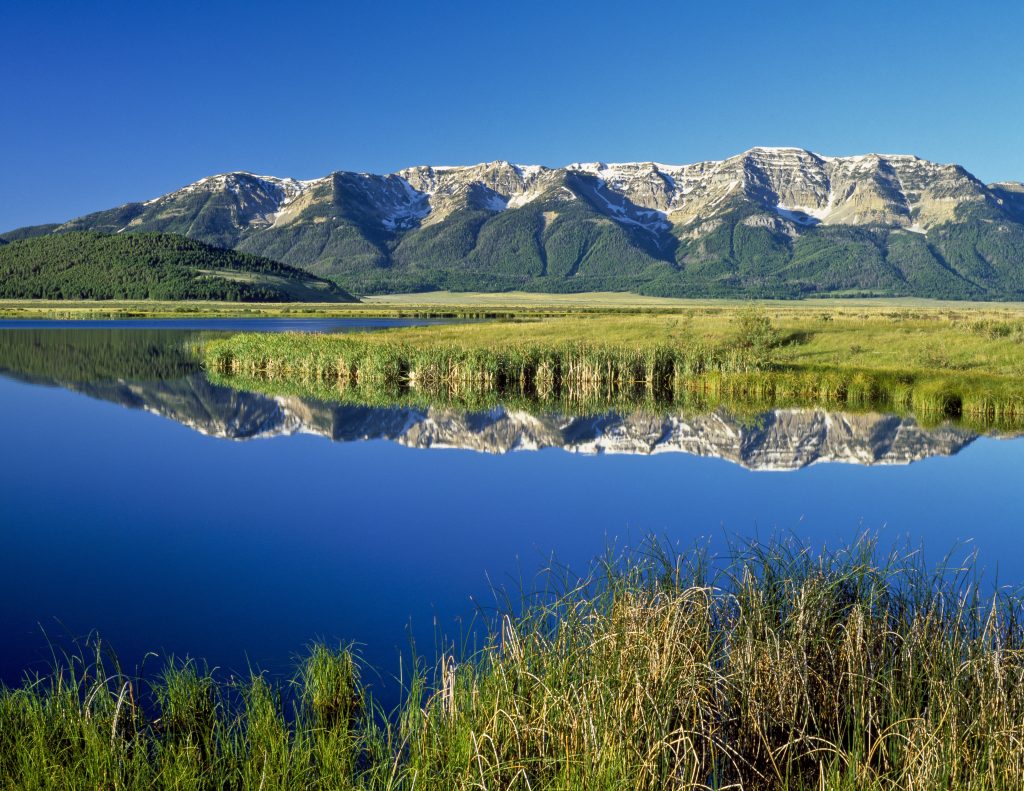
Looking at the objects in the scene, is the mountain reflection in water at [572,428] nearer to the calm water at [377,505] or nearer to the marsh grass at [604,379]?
the calm water at [377,505]

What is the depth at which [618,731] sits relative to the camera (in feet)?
17.5

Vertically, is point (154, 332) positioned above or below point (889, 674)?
above

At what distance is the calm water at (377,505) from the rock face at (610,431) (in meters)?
0.15

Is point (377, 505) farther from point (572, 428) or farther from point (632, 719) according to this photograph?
point (632, 719)

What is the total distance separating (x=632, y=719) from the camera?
5609mm

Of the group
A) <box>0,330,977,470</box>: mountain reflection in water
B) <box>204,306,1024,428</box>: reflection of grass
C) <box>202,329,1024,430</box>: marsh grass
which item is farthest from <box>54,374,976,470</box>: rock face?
<box>204,306,1024,428</box>: reflection of grass

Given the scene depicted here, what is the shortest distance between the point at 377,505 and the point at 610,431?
11.6m

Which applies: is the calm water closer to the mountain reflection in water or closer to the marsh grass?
the mountain reflection in water

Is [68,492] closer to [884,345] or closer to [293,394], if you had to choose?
[293,394]

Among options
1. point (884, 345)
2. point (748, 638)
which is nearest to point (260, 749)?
point (748, 638)

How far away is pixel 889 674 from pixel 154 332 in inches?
3362

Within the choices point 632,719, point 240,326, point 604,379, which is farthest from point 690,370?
point 240,326

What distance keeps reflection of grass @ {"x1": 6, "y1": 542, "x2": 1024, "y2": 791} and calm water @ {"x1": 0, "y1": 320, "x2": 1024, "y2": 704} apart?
8.39 feet

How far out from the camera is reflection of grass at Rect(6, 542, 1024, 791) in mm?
5262
